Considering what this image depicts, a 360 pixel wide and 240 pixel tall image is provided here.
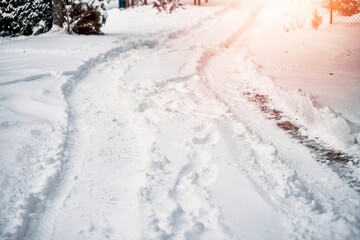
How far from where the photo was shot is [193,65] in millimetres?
6289

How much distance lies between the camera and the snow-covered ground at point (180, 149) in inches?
86.6

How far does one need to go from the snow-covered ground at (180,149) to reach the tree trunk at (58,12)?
13.3 feet

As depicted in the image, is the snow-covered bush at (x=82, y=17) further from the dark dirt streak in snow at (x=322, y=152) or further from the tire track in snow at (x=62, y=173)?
the dark dirt streak in snow at (x=322, y=152)

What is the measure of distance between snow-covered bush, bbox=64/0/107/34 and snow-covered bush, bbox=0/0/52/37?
0.88 m

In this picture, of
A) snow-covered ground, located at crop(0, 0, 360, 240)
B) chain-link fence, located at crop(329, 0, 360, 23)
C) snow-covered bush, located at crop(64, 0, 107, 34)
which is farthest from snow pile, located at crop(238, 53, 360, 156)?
chain-link fence, located at crop(329, 0, 360, 23)

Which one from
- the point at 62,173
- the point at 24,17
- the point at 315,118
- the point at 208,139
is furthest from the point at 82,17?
the point at 315,118

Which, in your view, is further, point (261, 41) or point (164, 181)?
point (261, 41)

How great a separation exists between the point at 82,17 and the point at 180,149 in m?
8.62

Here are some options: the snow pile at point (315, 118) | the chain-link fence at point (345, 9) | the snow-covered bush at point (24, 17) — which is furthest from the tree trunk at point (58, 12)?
the chain-link fence at point (345, 9)

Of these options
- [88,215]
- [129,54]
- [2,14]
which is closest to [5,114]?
[88,215]

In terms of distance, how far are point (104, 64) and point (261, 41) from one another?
15.2 ft

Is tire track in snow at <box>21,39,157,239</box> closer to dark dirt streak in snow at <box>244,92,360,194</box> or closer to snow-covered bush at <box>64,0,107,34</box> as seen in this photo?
dark dirt streak in snow at <box>244,92,360,194</box>

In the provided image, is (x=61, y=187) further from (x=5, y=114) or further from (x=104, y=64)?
(x=104, y=64)

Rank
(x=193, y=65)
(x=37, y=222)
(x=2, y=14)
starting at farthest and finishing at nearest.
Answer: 1. (x=2, y=14)
2. (x=193, y=65)
3. (x=37, y=222)
